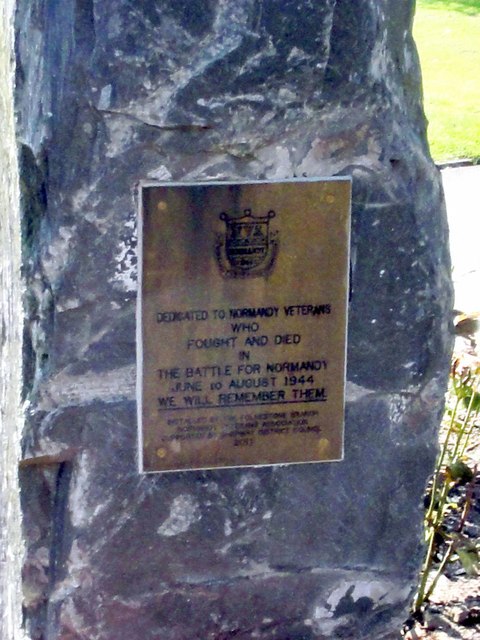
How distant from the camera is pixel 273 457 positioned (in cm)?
209

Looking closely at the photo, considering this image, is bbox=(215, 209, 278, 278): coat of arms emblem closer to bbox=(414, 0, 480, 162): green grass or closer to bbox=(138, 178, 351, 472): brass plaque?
bbox=(138, 178, 351, 472): brass plaque

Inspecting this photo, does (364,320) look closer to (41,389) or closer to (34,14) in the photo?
(41,389)

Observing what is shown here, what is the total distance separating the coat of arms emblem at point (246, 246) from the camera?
6.33ft

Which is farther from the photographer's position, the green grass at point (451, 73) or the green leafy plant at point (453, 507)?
the green grass at point (451, 73)

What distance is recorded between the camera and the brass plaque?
1918 millimetres

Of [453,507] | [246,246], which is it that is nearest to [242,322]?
[246,246]

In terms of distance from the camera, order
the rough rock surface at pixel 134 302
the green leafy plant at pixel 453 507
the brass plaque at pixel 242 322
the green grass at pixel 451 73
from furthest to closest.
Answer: the green grass at pixel 451 73, the green leafy plant at pixel 453 507, the brass plaque at pixel 242 322, the rough rock surface at pixel 134 302

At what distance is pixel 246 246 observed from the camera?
195cm

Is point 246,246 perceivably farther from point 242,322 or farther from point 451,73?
point 451,73

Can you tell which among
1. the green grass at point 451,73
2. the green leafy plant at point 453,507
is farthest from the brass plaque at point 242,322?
the green grass at point 451,73

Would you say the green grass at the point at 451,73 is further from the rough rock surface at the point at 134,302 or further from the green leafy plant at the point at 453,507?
the rough rock surface at the point at 134,302

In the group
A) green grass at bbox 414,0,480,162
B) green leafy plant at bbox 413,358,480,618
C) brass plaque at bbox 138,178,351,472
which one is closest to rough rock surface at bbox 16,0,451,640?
brass plaque at bbox 138,178,351,472

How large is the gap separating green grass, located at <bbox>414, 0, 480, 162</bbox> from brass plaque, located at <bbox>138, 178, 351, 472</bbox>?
5.09 metres

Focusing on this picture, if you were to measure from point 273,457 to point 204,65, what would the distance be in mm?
762
